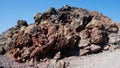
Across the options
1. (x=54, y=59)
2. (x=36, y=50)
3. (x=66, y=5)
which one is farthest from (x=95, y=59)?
(x=66, y=5)

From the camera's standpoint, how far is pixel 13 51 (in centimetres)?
4012

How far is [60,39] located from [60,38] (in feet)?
0.47

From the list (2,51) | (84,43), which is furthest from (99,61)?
(2,51)

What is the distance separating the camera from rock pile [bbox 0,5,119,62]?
3841cm

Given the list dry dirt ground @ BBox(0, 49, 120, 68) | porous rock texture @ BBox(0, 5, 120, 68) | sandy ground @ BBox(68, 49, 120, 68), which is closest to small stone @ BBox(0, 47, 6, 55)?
porous rock texture @ BBox(0, 5, 120, 68)

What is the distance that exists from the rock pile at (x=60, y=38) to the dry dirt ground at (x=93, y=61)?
126 centimetres

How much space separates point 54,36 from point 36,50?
320 centimetres

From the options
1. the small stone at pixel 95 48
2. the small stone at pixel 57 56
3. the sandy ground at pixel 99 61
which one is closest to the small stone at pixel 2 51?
the small stone at pixel 57 56

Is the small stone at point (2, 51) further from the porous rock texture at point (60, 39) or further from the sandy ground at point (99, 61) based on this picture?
the sandy ground at point (99, 61)

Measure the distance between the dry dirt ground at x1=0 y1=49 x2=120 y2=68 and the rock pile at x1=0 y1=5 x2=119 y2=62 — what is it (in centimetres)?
126

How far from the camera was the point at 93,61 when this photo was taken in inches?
1419

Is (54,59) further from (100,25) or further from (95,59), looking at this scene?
(100,25)

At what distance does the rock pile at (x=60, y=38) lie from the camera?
126ft

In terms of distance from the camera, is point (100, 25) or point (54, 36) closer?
point (54, 36)
